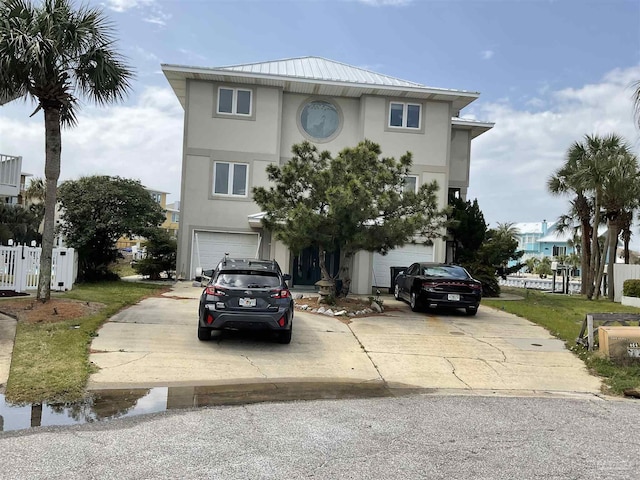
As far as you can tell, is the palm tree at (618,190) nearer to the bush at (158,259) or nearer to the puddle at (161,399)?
the bush at (158,259)

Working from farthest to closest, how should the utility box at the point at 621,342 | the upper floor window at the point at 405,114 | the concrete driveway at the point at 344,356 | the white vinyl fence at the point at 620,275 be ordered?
the white vinyl fence at the point at 620,275 → the upper floor window at the point at 405,114 → the utility box at the point at 621,342 → the concrete driveway at the point at 344,356

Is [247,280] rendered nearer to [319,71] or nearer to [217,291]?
[217,291]

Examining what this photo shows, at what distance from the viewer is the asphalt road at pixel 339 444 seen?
470 cm

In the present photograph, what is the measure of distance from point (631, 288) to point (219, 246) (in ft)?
54.2

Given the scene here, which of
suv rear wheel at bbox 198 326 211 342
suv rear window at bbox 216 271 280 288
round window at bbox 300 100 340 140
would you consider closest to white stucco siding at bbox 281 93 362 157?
round window at bbox 300 100 340 140

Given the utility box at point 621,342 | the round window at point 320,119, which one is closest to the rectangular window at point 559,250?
the round window at point 320,119

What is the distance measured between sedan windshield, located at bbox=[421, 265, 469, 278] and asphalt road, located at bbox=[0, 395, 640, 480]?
9.11m

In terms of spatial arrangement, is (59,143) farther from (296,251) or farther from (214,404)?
(214,404)

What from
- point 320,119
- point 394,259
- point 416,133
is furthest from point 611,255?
point 320,119

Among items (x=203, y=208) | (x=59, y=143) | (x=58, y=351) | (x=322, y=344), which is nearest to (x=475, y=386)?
(x=322, y=344)

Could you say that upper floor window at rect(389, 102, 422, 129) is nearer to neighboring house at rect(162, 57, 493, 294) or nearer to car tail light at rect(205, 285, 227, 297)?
neighboring house at rect(162, 57, 493, 294)

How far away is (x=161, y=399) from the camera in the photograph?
23.0 feet

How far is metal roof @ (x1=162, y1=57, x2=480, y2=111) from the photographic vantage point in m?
21.9

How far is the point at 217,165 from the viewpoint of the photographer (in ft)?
74.0
